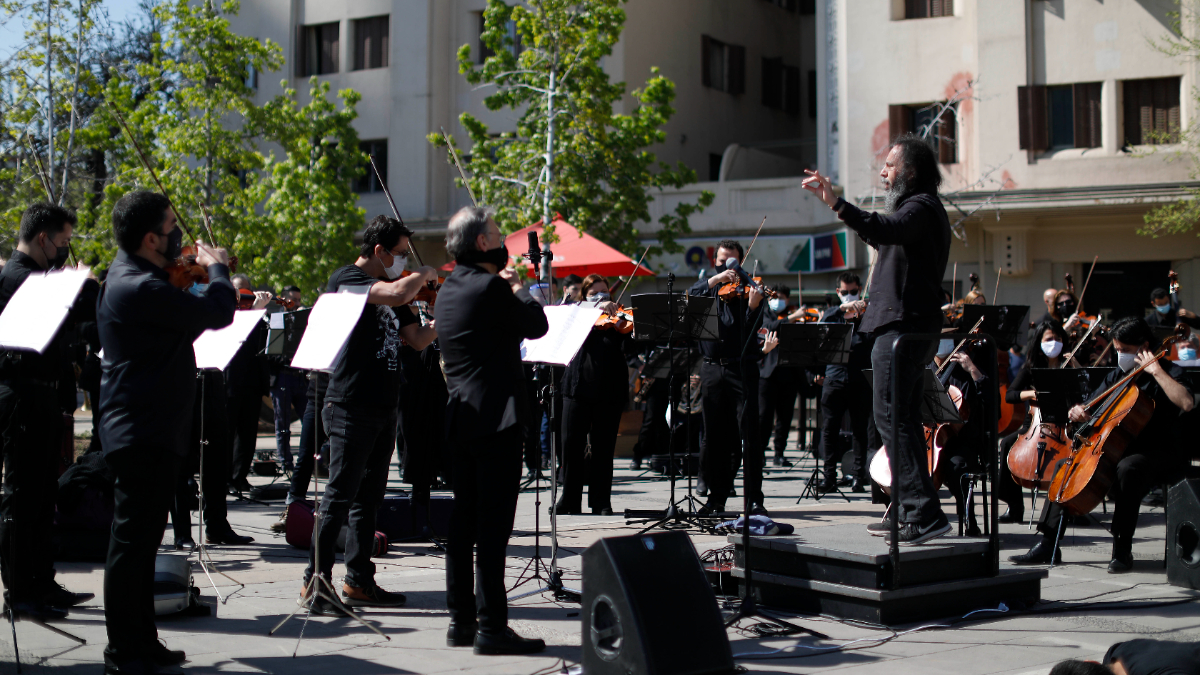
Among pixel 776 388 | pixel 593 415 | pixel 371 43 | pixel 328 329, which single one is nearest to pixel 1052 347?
pixel 776 388

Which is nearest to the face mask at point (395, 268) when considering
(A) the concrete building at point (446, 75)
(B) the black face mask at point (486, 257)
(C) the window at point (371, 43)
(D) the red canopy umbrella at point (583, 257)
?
(B) the black face mask at point (486, 257)

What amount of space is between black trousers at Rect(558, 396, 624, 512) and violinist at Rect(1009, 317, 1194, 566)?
3.53 m

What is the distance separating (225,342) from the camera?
20.7ft

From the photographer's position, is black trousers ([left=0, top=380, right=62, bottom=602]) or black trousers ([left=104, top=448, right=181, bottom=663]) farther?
black trousers ([left=0, top=380, right=62, bottom=602])

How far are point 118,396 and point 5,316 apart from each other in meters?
0.81

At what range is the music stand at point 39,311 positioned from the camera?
4707mm

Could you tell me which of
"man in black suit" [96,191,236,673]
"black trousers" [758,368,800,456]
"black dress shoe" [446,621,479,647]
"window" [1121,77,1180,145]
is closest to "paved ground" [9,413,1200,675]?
"black dress shoe" [446,621,479,647]

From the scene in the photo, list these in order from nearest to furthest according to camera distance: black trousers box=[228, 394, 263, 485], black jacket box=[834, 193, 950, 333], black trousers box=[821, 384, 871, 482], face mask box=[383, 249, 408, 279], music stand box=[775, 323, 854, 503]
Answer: black jacket box=[834, 193, 950, 333]
face mask box=[383, 249, 408, 279]
music stand box=[775, 323, 854, 503]
black trousers box=[228, 394, 263, 485]
black trousers box=[821, 384, 871, 482]

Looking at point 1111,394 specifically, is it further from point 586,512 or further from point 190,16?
point 190,16

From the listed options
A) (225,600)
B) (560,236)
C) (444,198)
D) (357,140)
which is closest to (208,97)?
(357,140)

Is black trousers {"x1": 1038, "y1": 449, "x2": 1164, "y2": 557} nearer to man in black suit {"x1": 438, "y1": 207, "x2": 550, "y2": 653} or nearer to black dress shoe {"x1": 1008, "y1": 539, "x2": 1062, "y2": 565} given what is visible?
black dress shoe {"x1": 1008, "y1": 539, "x2": 1062, "y2": 565}

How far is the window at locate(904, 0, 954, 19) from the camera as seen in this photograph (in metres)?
23.9

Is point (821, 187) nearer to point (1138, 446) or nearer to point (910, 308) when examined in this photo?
point (910, 308)

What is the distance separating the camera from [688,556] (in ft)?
14.9
